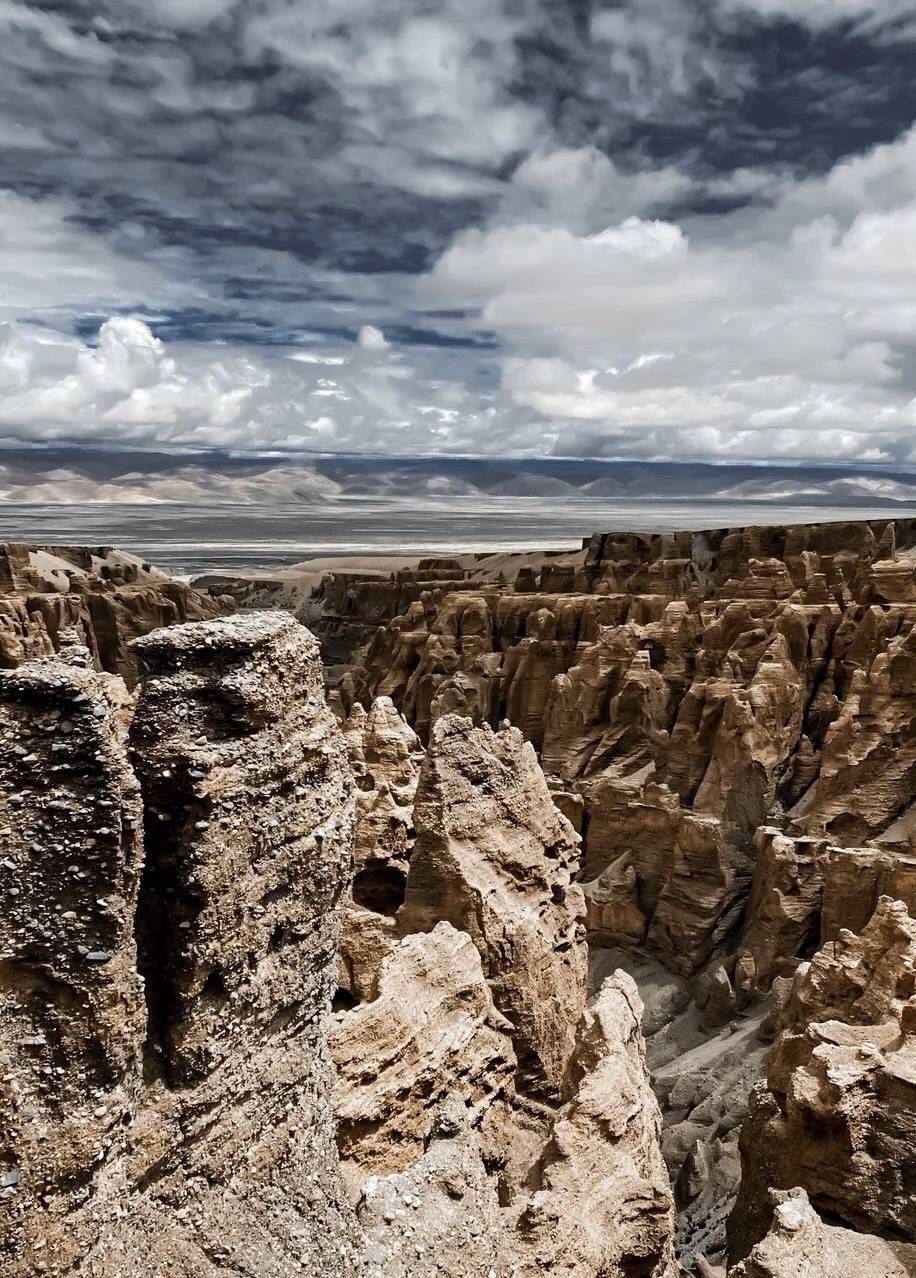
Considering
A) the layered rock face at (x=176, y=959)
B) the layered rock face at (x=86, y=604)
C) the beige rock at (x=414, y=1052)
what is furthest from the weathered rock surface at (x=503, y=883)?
the layered rock face at (x=86, y=604)

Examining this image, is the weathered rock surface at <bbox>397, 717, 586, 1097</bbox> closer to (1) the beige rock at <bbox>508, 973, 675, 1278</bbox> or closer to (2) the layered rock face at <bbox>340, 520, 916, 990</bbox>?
(1) the beige rock at <bbox>508, 973, 675, 1278</bbox>

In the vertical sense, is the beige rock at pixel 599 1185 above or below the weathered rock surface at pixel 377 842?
below

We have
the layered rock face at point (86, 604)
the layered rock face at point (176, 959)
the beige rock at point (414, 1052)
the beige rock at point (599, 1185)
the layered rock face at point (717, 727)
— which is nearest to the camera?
the layered rock face at point (176, 959)

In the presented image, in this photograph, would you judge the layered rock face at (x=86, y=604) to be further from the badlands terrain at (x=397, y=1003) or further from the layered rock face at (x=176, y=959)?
the layered rock face at (x=176, y=959)

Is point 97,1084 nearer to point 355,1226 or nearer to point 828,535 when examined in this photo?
point 355,1226

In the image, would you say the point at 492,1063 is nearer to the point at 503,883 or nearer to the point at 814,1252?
the point at 503,883

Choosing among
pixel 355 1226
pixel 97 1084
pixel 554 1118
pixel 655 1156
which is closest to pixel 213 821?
pixel 97 1084

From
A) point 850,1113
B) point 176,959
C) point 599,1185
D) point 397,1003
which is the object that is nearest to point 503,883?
point 397,1003
